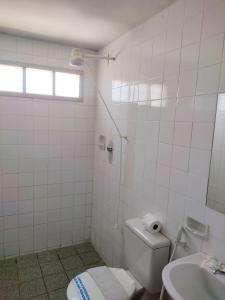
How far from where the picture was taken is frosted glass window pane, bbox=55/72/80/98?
2.54 metres

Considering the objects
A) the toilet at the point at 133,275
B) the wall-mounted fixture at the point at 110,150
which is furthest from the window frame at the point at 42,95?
the toilet at the point at 133,275

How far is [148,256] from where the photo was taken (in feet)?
5.00

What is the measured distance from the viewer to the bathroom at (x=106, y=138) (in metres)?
1.32

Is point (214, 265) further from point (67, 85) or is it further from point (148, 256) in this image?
point (67, 85)

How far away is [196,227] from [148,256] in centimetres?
38

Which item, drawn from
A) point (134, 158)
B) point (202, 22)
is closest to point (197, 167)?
point (134, 158)

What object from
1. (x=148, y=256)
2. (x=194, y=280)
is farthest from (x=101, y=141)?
(x=194, y=280)

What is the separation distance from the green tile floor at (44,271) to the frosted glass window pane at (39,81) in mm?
1832

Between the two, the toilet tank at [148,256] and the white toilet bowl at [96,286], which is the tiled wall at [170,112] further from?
the white toilet bowl at [96,286]

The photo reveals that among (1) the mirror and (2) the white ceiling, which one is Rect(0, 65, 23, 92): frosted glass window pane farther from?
(1) the mirror

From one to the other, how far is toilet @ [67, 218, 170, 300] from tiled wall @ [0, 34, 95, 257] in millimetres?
1156

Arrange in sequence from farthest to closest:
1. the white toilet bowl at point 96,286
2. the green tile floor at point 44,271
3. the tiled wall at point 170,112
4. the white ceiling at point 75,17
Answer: the green tile floor at point 44,271
the white ceiling at point 75,17
the white toilet bowl at point 96,286
the tiled wall at point 170,112

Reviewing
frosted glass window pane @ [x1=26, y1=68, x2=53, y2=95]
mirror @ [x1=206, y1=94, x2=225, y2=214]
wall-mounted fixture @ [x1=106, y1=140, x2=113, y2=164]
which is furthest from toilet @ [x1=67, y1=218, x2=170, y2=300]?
frosted glass window pane @ [x1=26, y1=68, x2=53, y2=95]

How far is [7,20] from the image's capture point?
191 centimetres
